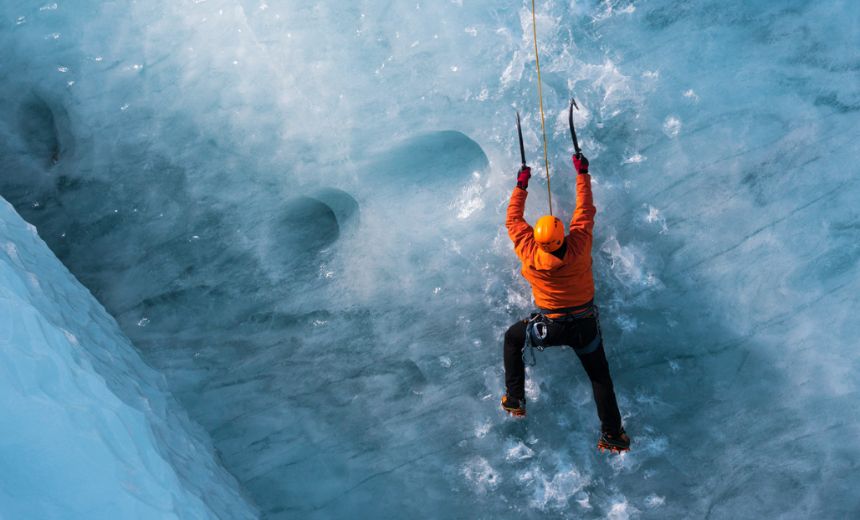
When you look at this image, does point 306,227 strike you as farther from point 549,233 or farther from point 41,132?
point 41,132

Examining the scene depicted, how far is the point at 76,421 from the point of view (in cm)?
261

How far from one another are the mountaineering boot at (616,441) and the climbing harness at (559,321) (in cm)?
51

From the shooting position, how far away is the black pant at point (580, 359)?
11.4 ft

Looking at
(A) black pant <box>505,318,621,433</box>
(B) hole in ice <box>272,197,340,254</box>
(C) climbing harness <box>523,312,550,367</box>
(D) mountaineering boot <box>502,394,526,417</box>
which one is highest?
(B) hole in ice <box>272,197,340,254</box>

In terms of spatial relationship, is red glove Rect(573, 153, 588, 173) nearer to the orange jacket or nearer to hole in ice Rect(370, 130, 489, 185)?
the orange jacket

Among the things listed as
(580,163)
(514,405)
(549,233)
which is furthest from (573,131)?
(514,405)

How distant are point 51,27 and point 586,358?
3.67 metres

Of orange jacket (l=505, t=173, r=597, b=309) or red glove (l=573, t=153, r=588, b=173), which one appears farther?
red glove (l=573, t=153, r=588, b=173)

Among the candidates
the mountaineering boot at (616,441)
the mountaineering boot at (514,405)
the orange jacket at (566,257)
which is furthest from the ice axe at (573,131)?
the mountaineering boot at (616,441)

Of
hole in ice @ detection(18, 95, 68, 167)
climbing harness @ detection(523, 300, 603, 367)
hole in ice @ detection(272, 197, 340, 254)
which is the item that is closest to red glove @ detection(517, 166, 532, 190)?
climbing harness @ detection(523, 300, 603, 367)

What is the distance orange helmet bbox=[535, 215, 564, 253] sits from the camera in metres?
3.20

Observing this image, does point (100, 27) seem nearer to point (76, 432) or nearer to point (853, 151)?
point (76, 432)

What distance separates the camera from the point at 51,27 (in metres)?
3.98

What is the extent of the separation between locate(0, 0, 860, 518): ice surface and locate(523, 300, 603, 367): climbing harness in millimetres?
334
